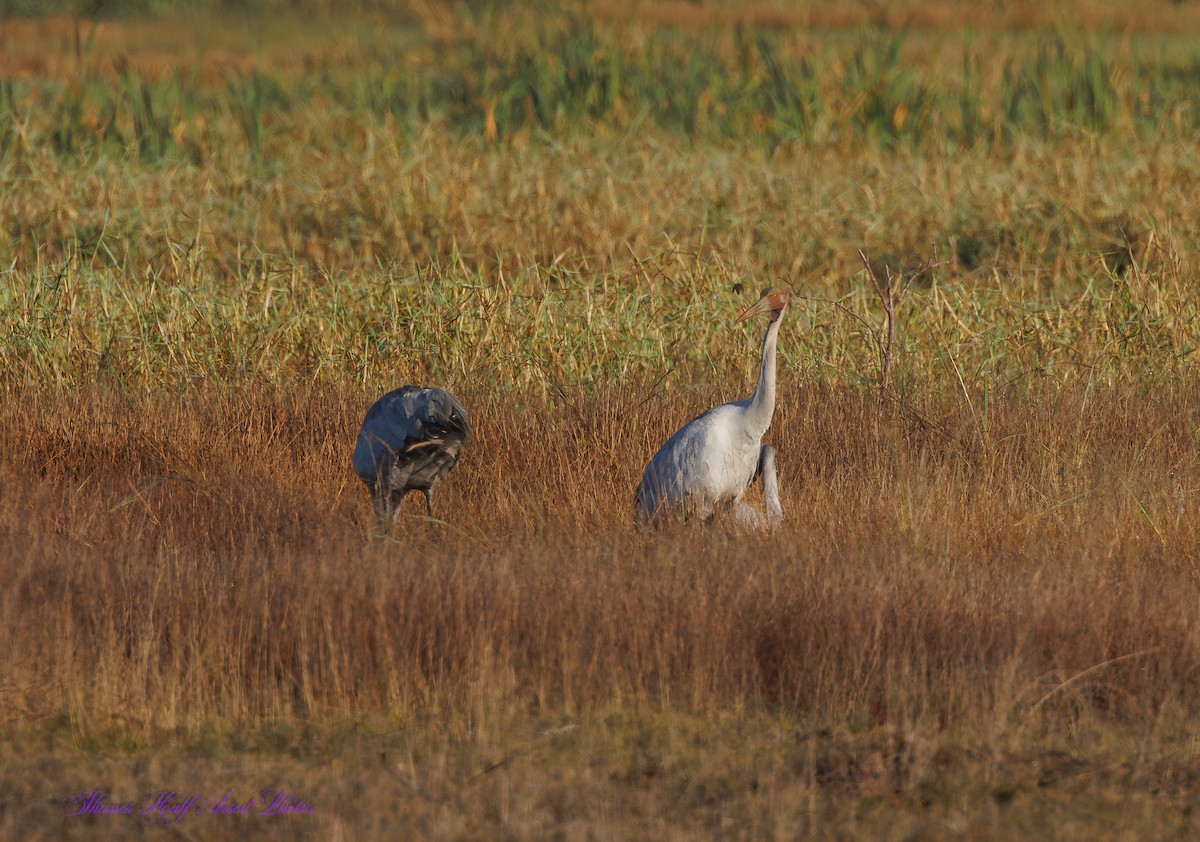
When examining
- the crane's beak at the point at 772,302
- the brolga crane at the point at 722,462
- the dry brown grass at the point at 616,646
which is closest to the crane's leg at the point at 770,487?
the brolga crane at the point at 722,462

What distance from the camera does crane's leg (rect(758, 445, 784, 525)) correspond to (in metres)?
5.05

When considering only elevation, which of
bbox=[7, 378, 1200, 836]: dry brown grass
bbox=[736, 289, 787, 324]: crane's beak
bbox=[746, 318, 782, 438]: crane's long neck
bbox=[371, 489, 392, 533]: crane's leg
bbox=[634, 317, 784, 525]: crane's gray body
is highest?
bbox=[736, 289, 787, 324]: crane's beak

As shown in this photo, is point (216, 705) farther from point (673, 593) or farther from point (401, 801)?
point (673, 593)

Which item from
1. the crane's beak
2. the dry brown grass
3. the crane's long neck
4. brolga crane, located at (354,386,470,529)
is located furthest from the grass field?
the crane's beak

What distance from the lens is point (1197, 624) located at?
13.3ft

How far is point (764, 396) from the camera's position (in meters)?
5.00

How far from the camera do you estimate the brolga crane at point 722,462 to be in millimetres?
5016

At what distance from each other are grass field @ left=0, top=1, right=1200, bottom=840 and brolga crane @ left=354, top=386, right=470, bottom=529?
16 cm

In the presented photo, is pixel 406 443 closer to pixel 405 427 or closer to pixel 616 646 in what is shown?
pixel 405 427

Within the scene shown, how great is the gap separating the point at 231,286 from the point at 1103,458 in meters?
5.35

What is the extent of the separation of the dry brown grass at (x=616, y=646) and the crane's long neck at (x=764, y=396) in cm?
40

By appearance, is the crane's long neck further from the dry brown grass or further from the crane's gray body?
the dry brown grass

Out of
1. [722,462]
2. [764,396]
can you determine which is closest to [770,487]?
[722,462]

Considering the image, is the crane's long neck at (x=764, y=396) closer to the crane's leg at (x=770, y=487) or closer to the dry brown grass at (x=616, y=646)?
the crane's leg at (x=770, y=487)
